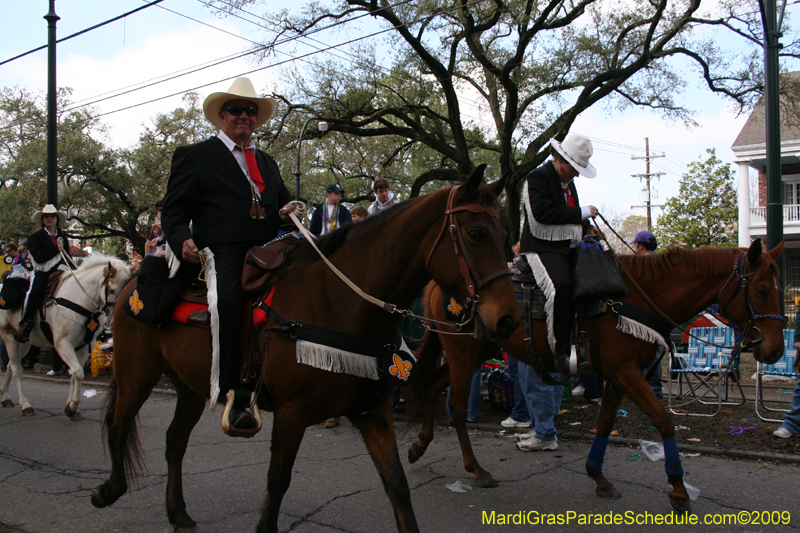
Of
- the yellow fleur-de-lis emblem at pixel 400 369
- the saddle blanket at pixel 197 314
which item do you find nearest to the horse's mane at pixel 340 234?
the saddle blanket at pixel 197 314

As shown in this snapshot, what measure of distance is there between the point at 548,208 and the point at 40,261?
737 centimetres

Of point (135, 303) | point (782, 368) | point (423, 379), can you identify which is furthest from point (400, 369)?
point (782, 368)

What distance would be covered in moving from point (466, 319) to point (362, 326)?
1.95 ft

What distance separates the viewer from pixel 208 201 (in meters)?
3.64

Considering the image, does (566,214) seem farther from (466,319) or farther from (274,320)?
(274,320)

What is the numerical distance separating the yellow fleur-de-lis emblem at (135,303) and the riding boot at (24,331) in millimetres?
5700

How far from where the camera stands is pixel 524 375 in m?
6.48

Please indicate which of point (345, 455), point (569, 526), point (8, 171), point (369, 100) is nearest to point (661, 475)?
point (569, 526)

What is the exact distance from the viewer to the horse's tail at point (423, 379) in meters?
5.32

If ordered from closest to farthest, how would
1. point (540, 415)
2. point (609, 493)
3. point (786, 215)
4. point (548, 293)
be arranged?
point (609, 493) → point (548, 293) → point (540, 415) → point (786, 215)

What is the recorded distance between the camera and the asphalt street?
167 inches

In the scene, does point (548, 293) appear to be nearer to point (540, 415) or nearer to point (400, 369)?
point (540, 415)

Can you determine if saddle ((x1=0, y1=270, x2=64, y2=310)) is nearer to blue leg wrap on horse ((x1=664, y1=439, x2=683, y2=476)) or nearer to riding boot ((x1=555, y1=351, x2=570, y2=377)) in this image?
riding boot ((x1=555, y1=351, x2=570, y2=377))

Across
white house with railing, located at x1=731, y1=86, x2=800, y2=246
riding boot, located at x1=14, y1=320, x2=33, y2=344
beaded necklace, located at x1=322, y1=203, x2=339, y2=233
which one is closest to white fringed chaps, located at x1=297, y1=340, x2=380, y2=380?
beaded necklace, located at x1=322, y1=203, x2=339, y2=233
